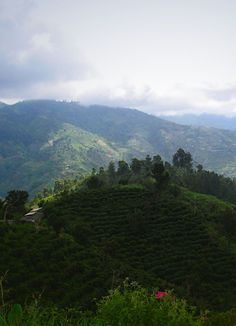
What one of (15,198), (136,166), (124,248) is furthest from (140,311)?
(136,166)

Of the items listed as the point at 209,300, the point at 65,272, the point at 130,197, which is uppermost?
the point at 130,197

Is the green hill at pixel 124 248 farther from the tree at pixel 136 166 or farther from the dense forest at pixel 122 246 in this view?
the tree at pixel 136 166

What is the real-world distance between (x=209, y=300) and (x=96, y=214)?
45.8 meters

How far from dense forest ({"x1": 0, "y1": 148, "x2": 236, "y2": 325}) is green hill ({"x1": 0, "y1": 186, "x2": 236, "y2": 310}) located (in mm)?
173

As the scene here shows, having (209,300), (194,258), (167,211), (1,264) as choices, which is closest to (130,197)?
(167,211)

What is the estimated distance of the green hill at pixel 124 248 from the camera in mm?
56875

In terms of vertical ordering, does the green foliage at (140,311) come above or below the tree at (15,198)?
above

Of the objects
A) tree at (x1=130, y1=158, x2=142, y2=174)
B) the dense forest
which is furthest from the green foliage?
tree at (x1=130, y1=158, x2=142, y2=174)

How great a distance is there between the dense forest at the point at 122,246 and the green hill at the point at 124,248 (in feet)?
0.57

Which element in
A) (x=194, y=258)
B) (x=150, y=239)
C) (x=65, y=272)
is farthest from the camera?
(x=150, y=239)

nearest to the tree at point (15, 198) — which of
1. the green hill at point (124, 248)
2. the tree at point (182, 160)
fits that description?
the green hill at point (124, 248)

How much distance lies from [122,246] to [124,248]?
2101 mm

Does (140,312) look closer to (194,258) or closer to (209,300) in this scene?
(209,300)

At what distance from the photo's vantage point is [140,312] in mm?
9977
